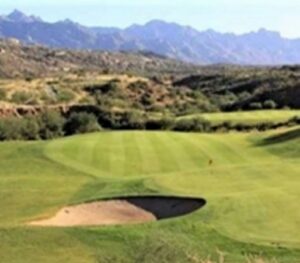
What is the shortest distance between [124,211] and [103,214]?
709 mm

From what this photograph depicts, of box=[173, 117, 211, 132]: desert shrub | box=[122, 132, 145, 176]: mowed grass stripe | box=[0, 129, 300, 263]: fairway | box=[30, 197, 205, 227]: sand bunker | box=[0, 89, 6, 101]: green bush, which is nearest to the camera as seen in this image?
box=[0, 129, 300, 263]: fairway

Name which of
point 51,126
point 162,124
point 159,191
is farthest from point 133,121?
point 159,191

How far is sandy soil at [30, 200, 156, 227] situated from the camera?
24.5 metres

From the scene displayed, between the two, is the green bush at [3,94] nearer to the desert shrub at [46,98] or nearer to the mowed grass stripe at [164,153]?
the desert shrub at [46,98]

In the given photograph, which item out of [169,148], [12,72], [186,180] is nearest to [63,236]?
[186,180]

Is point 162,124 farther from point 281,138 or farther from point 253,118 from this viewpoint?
point 281,138

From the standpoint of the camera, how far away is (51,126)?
6241cm

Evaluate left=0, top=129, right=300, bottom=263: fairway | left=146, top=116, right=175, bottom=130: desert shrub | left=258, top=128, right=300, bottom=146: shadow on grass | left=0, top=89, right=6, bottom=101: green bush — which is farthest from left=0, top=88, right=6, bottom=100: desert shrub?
left=258, top=128, right=300, bottom=146: shadow on grass

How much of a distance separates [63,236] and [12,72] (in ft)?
434

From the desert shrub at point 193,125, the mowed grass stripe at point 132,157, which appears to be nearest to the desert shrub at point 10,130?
the desert shrub at point 193,125

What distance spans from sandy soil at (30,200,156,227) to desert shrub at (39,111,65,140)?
33428mm

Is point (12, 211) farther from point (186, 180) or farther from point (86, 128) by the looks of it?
point (86, 128)

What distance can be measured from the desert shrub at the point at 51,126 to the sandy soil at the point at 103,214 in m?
33.4

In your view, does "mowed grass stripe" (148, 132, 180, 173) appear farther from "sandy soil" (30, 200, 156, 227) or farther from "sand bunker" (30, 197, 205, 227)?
"sandy soil" (30, 200, 156, 227)
